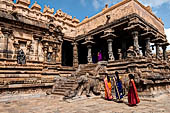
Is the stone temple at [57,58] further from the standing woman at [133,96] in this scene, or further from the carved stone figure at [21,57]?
the standing woman at [133,96]

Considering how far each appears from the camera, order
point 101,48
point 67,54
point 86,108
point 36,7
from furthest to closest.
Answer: point 36,7 < point 67,54 < point 101,48 < point 86,108

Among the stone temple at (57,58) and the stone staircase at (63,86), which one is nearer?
the stone temple at (57,58)

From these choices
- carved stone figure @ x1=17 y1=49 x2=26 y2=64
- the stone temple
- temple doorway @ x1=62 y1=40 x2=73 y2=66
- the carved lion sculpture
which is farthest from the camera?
temple doorway @ x1=62 y1=40 x2=73 y2=66

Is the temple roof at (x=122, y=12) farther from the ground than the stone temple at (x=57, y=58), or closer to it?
farther from the ground

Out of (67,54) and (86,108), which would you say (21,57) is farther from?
(67,54)

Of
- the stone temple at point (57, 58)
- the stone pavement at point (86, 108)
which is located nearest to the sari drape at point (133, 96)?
the stone pavement at point (86, 108)

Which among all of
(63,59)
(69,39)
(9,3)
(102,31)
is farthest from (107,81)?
(9,3)

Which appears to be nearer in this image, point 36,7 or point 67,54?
point 67,54

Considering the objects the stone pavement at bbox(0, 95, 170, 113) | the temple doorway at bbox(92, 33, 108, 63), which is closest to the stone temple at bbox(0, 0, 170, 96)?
the stone pavement at bbox(0, 95, 170, 113)

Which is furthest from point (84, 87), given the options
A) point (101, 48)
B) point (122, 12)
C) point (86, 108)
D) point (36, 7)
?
point (36, 7)

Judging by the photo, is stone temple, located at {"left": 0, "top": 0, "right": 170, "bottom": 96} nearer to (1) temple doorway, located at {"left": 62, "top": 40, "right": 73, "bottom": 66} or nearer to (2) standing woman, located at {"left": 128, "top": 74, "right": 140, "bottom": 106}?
(2) standing woman, located at {"left": 128, "top": 74, "right": 140, "bottom": 106}

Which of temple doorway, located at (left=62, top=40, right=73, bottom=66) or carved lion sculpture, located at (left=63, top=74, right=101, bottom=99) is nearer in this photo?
carved lion sculpture, located at (left=63, top=74, right=101, bottom=99)

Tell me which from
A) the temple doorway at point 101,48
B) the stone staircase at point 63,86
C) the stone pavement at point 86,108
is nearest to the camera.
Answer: the stone pavement at point 86,108

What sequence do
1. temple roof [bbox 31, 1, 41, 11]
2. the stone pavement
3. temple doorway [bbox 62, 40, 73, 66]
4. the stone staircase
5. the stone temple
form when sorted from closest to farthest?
1. the stone pavement
2. the stone temple
3. the stone staircase
4. temple doorway [bbox 62, 40, 73, 66]
5. temple roof [bbox 31, 1, 41, 11]
